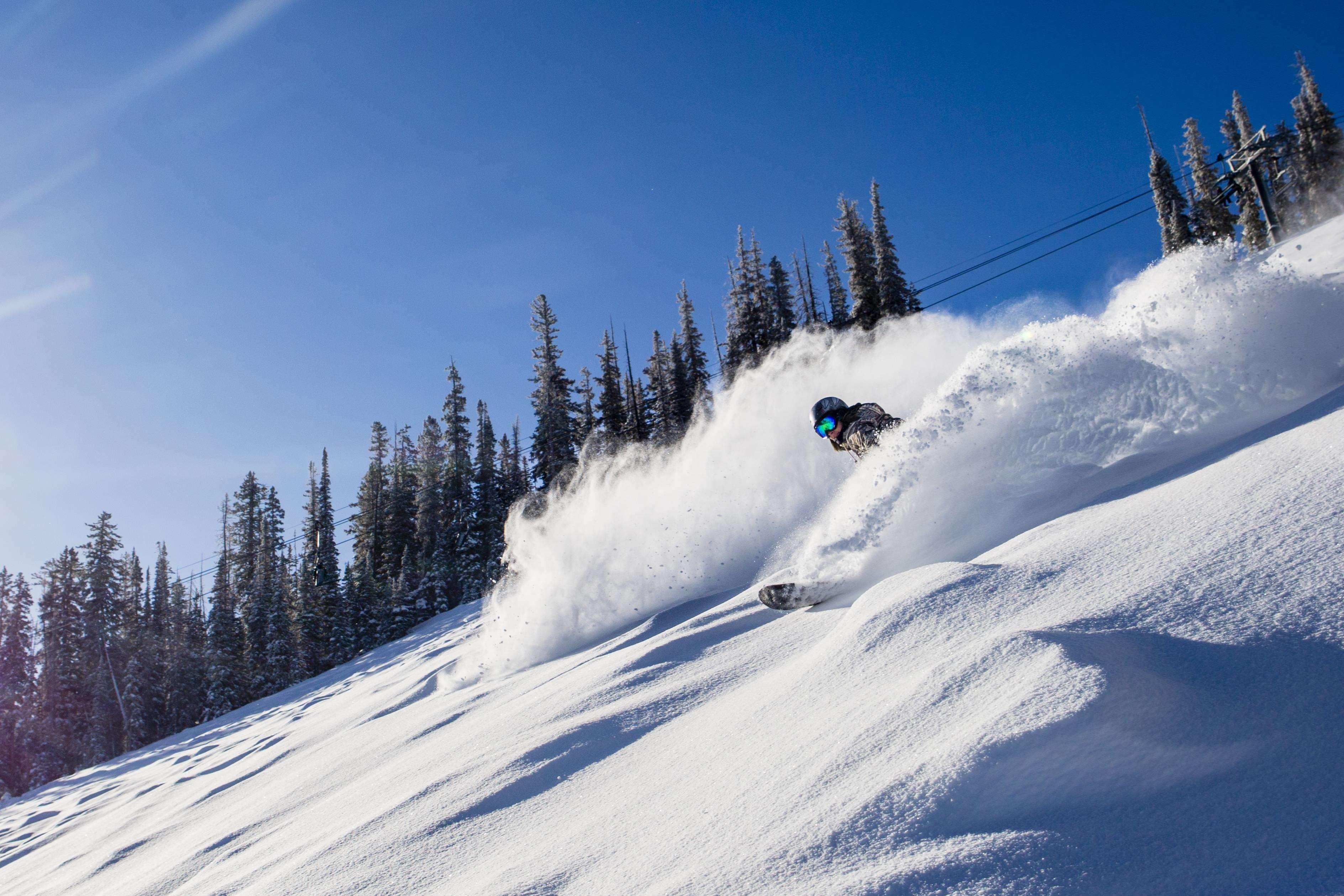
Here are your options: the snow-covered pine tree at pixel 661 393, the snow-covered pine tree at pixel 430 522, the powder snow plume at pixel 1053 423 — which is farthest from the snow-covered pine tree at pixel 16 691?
the powder snow plume at pixel 1053 423

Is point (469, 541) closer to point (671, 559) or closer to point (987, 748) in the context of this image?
point (671, 559)

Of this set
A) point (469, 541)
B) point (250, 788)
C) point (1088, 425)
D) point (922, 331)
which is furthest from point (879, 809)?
point (469, 541)

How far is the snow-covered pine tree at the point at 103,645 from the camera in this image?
40750 millimetres

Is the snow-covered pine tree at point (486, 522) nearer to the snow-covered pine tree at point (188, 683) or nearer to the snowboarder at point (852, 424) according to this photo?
the snow-covered pine tree at point (188, 683)

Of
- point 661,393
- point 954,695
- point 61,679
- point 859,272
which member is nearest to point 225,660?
point 61,679

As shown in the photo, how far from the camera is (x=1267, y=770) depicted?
2.11m

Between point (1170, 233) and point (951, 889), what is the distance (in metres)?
53.3

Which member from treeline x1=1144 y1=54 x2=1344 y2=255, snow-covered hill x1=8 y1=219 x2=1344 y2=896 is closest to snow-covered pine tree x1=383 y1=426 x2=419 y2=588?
snow-covered hill x1=8 y1=219 x2=1344 y2=896

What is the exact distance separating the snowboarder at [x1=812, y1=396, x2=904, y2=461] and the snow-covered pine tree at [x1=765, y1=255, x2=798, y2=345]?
123 ft

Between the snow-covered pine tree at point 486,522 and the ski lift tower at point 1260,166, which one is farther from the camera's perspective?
the snow-covered pine tree at point 486,522

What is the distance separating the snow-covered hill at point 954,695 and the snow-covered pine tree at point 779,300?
37.4m

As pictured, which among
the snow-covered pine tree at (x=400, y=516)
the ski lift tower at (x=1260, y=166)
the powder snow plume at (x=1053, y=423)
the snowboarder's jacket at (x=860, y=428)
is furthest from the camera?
the snow-covered pine tree at (x=400, y=516)

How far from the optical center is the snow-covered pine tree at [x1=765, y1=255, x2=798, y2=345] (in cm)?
4659

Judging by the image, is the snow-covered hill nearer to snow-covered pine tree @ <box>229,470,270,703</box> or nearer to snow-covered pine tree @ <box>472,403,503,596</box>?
snow-covered pine tree @ <box>472,403,503,596</box>
